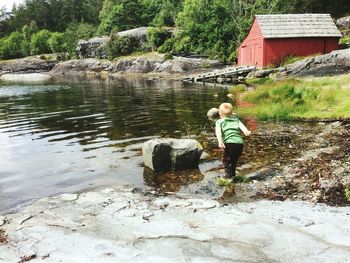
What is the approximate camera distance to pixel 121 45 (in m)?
81.3

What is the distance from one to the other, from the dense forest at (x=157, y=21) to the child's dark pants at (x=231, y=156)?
173 ft

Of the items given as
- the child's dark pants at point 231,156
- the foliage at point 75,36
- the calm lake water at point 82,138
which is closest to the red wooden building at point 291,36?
the calm lake water at point 82,138

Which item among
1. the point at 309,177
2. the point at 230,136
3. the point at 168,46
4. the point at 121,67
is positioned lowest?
the point at 121,67

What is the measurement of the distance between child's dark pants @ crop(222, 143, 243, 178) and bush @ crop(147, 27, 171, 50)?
225 feet

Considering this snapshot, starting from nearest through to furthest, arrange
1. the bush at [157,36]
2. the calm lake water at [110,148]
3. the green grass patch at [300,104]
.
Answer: the calm lake water at [110,148]
the green grass patch at [300,104]
the bush at [157,36]

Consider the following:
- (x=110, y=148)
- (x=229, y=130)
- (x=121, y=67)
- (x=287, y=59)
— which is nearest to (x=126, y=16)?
(x=121, y=67)

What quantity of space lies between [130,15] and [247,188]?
3638 inches

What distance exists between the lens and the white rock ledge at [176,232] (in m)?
5.66

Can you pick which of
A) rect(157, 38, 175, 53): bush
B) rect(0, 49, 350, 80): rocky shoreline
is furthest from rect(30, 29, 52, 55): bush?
rect(157, 38, 175, 53): bush

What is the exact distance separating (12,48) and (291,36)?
93.1 metres

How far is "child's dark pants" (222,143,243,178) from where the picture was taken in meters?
9.55

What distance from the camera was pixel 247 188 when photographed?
359 inches

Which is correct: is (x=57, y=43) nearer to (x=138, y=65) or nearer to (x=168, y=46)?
(x=138, y=65)

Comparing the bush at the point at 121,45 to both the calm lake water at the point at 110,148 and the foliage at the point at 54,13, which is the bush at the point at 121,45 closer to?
the foliage at the point at 54,13
